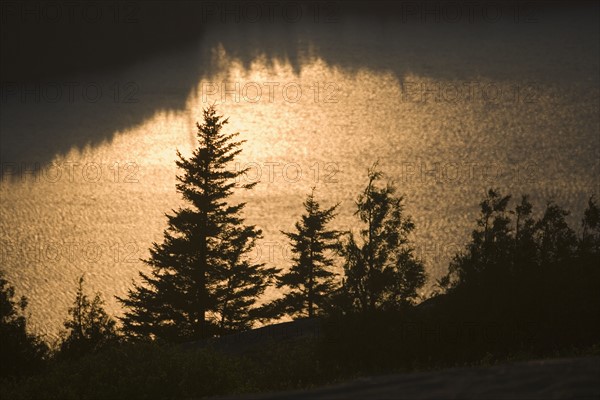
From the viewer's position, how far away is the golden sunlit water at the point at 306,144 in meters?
96.9

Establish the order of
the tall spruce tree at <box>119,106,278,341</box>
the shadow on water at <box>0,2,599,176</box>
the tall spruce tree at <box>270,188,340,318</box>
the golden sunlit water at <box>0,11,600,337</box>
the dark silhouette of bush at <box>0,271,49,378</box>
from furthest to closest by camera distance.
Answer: the shadow on water at <box>0,2,599,176</box> → the golden sunlit water at <box>0,11,600,337</box> → the tall spruce tree at <box>270,188,340,318</box> → the tall spruce tree at <box>119,106,278,341</box> → the dark silhouette of bush at <box>0,271,49,378</box>

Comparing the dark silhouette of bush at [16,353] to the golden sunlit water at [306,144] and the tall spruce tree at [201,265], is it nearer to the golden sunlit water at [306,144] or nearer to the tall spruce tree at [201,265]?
the tall spruce tree at [201,265]

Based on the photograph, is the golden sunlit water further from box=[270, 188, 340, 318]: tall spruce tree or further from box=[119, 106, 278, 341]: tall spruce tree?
box=[119, 106, 278, 341]: tall spruce tree

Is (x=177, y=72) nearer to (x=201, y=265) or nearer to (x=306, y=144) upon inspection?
(x=306, y=144)

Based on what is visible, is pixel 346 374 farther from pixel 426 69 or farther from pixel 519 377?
pixel 426 69

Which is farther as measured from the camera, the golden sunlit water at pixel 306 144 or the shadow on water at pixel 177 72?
the shadow on water at pixel 177 72

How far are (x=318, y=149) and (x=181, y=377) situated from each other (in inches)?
4045

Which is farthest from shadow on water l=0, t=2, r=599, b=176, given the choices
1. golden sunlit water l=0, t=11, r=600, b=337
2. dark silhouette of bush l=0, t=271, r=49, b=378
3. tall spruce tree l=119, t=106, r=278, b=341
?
dark silhouette of bush l=0, t=271, r=49, b=378

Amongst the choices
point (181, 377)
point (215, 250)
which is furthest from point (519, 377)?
point (215, 250)

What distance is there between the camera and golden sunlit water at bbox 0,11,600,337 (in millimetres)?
96938

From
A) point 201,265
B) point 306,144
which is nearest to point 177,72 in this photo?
point 306,144

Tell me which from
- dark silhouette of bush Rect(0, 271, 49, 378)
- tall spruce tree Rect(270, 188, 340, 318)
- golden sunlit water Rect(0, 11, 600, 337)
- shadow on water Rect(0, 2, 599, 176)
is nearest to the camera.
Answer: dark silhouette of bush Rect(0, 271, 49, 378)

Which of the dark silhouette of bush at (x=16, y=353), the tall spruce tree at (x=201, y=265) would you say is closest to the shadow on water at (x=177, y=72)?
the tall spruce tree at (x=201, y=265)

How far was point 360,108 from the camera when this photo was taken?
15062 cm
